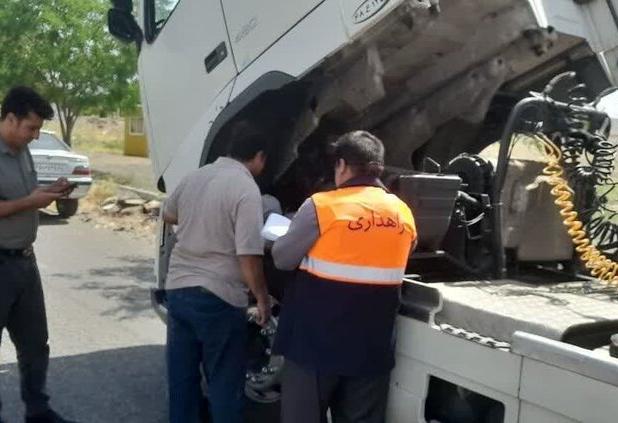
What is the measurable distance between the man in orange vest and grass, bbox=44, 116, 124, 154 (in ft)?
88.7

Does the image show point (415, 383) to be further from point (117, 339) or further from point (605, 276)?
point (117, 339)

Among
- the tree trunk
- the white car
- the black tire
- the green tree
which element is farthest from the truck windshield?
the tree trunk

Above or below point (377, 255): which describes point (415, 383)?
below

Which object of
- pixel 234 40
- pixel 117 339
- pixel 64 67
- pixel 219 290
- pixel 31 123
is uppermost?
pixel 64 67

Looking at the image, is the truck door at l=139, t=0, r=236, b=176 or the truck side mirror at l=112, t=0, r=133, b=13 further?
the truck side mirror at l=112, t=0, r=133, b=13

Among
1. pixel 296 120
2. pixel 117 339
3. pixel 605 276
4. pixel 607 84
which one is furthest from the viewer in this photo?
pixel 117 339

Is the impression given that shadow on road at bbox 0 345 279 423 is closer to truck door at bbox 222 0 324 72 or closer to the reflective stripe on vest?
the reflective stripe on vest

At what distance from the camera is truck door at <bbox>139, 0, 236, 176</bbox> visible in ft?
15.3

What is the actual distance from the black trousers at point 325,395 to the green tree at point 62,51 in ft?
53.1

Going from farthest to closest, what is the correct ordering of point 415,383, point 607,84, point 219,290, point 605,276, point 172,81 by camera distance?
point 172,81 → point 607,84 → point 219,290 → point 605,276 → point 415,383

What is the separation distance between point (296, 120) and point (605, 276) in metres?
1.86

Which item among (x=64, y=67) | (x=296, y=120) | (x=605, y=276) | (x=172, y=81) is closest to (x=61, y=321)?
(x=172, y=81)

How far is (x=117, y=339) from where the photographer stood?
20.6 feet

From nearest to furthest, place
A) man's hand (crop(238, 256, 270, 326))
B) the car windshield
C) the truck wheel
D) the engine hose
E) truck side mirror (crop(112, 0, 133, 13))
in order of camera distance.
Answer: the engine hose → man's hand (crop(238, 256, 270, 326)) → the truck wheel → truck side mirror (crop(112, 0, 133, 13)) → the car windshield
